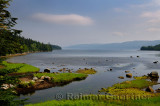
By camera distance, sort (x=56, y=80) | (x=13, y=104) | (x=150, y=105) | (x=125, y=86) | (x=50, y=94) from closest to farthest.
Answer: (x=13, y=104), (x=150, y=105), (x=50, y=94), (x=125, y=86), (x=56, y=80)

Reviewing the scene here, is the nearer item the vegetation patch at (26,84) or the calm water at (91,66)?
the calm water at (91,66)

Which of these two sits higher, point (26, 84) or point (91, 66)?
point (26, 84)

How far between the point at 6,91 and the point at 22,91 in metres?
19.3

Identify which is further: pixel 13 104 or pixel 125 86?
pixel 125 86

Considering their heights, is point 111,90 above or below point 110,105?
below

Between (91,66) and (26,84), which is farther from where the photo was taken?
(91,66)

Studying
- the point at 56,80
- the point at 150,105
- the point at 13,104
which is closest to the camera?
the point at 13,104

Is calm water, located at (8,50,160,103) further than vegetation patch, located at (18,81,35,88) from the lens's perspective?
No

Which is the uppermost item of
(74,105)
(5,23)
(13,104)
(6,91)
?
(5,23)

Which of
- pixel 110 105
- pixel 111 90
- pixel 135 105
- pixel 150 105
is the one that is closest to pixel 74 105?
pixel 110 105

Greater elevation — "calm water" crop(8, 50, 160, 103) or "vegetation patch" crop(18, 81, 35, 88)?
"vegetation patch" crop(18, 81, 35, 88)

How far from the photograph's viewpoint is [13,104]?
7984mm

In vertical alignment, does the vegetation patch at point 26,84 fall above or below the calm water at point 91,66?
above

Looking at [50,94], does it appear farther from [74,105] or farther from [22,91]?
[74,105]
